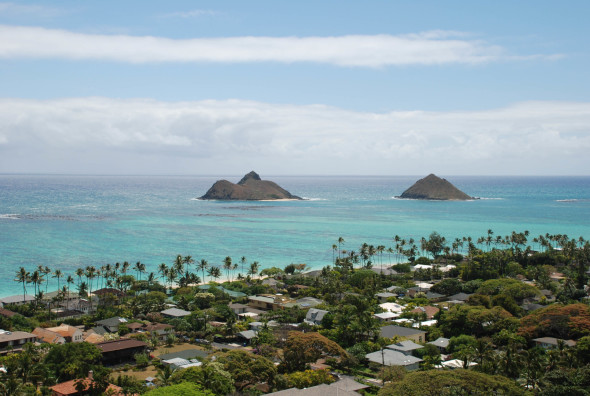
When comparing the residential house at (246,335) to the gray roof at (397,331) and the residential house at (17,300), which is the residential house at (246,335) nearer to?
the gray roof at (397,331)

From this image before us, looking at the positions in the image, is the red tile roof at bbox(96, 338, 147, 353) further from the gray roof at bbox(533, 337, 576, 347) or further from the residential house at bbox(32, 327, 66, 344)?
the gray roof at bbox(533, 337, 576, 347)

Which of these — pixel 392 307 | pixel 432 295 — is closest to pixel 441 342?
pixel 392 307

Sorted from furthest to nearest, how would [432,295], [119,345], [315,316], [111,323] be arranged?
[432,295] < [315,316] < [111,323] < [119,345]

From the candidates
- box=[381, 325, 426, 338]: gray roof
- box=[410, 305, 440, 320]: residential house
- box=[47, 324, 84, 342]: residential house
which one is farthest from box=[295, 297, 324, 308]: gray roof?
box=[47, 324, 84, 342]: residential house

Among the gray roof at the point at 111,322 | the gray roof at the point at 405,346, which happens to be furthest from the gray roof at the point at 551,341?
the gray roof at the point at 111,322

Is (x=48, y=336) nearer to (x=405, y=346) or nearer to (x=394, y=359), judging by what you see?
(x=394, y=359)

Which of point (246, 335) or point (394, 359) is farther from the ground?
point (394, 359)

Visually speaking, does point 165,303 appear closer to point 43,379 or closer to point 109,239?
point 43,379

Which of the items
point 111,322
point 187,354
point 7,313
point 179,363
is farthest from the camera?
point 7,313
